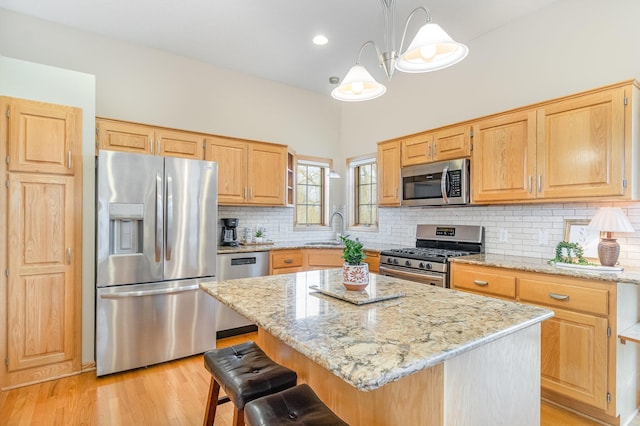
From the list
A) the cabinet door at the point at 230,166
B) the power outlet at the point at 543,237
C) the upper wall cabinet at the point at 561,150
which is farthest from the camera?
the cabinet door at the point at 230,166

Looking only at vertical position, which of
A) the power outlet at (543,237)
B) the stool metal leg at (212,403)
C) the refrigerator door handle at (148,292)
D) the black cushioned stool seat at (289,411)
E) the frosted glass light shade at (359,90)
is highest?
the frosted glass light shade at (359,90)

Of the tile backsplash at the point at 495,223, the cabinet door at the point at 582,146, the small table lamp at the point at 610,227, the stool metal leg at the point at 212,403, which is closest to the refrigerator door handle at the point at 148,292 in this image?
the tile backsplash at the point at 495,223

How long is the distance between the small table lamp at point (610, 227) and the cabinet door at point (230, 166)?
326 cm

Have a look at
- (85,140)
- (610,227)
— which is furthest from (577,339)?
(85,140)

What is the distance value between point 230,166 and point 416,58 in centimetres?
252

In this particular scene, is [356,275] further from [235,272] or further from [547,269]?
[235,272]

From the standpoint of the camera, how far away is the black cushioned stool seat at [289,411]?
118cm

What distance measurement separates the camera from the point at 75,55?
128 inches

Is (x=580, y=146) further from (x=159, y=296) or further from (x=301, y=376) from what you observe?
(x=159, y=296)

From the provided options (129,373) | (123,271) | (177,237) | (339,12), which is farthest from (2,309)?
(339,12)

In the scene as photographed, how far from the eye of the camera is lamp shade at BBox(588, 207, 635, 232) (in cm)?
221

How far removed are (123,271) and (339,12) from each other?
2.88 m

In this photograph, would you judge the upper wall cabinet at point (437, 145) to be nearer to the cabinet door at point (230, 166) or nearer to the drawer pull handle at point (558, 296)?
the drawer pull handle at point (558, 296)

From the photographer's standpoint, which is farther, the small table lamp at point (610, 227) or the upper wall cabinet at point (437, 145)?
the upper wall cabinet at point (437, 145)
